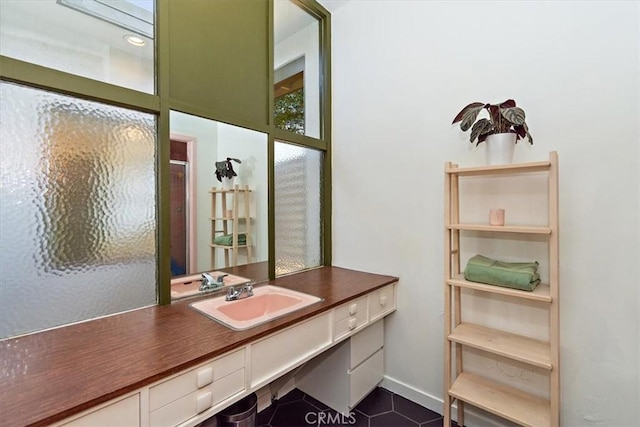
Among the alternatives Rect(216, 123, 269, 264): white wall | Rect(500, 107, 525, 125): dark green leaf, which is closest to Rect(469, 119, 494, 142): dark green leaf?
Rect(500, 107, 525, 125): dark green leaf

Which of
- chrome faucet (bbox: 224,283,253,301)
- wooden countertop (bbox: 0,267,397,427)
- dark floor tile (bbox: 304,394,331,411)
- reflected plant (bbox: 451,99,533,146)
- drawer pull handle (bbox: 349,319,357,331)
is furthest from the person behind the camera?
dark floor tile (bbox: 304,394,331,411)

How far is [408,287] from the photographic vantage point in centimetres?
198

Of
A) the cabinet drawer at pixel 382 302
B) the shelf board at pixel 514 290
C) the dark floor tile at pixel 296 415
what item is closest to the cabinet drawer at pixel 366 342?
the cabinet drawer at pixel 382 302

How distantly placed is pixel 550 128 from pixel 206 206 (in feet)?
6.11

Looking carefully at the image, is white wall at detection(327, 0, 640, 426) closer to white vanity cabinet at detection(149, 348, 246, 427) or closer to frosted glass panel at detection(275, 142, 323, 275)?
frosted glass panel at detection(275, 142, 323, 275)

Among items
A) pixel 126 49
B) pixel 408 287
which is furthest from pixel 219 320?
pixel 126 49

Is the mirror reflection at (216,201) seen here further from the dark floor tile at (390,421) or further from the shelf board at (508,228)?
the shelf board at (508,228)

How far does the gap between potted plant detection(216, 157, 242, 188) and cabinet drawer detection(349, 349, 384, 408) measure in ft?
4.52

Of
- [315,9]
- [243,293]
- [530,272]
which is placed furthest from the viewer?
[315,9]

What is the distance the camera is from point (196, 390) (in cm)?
100

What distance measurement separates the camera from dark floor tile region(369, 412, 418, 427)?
5.72 ft

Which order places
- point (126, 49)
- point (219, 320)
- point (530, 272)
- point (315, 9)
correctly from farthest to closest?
1. point (315, 9)
2. point (126, 49)
3. point (530, 272)
4. point (219, 320)

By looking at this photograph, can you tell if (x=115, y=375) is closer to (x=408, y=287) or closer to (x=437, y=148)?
(x=408, y=287)

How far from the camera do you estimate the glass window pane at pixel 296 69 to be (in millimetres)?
2092
